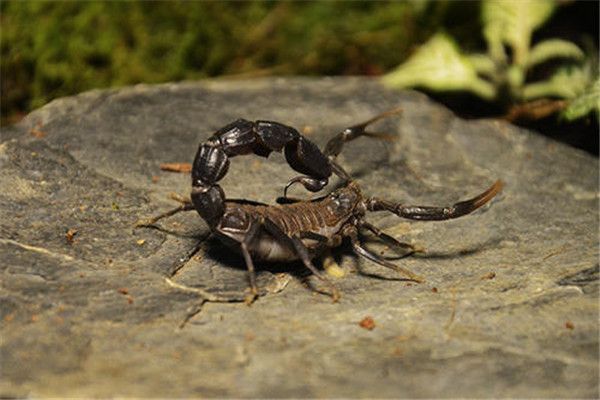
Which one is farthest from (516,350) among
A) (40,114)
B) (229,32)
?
(229,32)

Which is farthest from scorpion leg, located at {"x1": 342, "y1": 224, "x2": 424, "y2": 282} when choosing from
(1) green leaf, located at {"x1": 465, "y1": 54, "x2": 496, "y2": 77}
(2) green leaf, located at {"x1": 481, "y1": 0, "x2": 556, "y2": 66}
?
(2) green leaf, located at {"x1": 481, "y1": 0, "x2": 556, "y2": 66}

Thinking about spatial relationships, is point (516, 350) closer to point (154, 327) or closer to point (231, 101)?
point (154, 327)

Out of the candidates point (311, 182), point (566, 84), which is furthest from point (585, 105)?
point (311, 182)

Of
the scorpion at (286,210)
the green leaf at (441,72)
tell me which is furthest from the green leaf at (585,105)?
the scorpion at (286,210)

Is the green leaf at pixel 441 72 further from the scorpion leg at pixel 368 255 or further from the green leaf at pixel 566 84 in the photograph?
the scorpion leg at pixel 368 255

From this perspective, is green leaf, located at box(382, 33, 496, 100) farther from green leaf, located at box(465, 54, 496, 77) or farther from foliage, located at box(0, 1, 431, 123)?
foliage, located at box(0, 1, 431, 123)

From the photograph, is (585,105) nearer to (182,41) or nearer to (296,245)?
(296,245)
